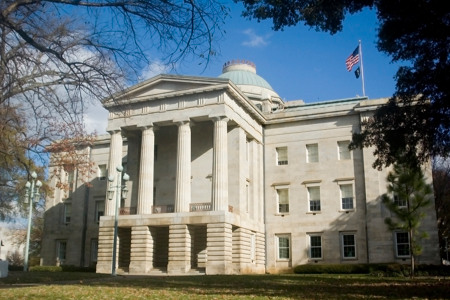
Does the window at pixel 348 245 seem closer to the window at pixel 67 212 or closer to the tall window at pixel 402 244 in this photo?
the tall window at pixel 402 244

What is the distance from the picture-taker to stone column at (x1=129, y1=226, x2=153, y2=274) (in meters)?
40.2

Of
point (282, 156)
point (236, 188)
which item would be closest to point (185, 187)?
point (236, 188)

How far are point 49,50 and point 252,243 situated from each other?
1458 inches

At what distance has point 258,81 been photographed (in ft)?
214

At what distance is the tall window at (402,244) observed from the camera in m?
41.8

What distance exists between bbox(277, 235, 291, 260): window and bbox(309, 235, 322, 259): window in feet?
6.83

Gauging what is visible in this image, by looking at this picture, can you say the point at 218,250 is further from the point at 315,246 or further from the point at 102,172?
the point at 102,172

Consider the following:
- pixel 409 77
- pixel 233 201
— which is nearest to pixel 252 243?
pixel 233 201

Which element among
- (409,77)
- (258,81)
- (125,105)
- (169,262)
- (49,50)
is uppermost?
(258,81)

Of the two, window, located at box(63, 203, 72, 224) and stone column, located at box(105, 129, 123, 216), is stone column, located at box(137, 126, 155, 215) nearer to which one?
stone column, located at box(105, 129, 123, 216)

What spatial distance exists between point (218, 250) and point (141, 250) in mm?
6827

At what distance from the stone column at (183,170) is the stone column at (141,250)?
11.3 ft

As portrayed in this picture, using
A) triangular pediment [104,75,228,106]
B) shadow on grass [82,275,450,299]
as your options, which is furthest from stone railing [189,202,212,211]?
shadow on grass [82,275,450,299]

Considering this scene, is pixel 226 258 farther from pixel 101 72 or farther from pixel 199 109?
pixel 101 72
